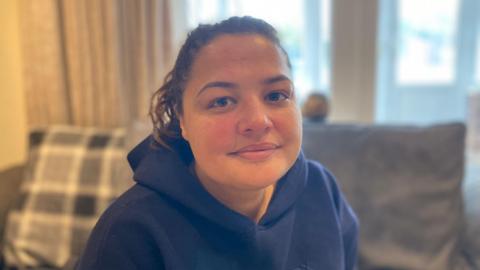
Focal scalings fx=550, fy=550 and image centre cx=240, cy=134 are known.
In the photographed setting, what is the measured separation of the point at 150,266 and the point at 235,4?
4.76ft

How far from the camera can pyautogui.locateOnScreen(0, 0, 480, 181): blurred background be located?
210 centimetres

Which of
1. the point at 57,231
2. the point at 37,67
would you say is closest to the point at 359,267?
the point at 57,231

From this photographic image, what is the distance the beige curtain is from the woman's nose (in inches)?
50.1

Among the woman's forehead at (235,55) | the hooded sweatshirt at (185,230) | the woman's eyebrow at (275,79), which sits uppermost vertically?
the woman's forehead at (235,55)

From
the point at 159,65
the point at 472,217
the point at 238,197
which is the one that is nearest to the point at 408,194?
the point at 472,217

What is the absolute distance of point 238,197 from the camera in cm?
100

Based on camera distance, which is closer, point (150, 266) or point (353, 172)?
point (150, 266)

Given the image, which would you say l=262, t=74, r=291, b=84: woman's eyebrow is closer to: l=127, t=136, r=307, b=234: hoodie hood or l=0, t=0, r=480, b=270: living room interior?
l=127, t=136, r=307, b=234: hoodie hood

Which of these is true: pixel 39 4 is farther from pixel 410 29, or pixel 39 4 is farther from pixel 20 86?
pixel 410 29

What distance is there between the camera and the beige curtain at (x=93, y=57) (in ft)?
6.89

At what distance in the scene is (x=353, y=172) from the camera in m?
1.68

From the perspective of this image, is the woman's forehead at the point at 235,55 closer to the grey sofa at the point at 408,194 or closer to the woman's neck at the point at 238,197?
the woman's neck at the point at 238,197

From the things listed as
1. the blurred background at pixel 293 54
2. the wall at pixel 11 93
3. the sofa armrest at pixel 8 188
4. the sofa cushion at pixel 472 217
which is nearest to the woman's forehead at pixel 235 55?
the sofa cushion at pixel 472 217

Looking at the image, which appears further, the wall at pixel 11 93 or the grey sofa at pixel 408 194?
the wall at pixel 11 93
